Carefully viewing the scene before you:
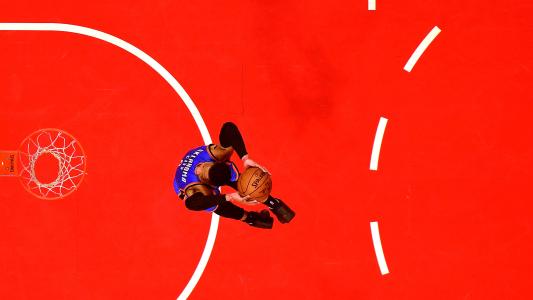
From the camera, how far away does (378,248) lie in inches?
306

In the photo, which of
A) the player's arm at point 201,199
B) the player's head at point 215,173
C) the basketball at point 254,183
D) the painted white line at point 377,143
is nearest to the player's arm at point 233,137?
the player's head at point 215,173

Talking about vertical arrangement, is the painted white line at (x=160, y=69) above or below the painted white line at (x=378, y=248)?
above

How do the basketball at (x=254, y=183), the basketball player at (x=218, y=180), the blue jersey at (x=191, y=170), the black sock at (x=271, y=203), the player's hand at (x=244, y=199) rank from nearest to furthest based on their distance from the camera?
the basketball at (x=254, y=183) < the player's hand at (x=244, y=199) < the basketball player at (x=218, y=180) < the blue jersey at (x=191, y=170) < the black sock at (x=271, y=203)

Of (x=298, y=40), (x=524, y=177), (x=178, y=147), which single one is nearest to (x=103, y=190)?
(x=178, y=147)

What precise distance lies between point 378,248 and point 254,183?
10.6 ft

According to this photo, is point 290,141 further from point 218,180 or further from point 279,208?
point 218,180

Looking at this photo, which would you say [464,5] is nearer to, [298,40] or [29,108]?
[298,40]

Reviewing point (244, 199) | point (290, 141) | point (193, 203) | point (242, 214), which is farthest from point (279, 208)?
point (290, 141)

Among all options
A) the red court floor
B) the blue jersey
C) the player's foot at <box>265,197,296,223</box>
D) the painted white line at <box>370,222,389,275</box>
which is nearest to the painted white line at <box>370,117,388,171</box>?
the red court floor

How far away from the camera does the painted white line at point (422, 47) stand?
25.5 feet

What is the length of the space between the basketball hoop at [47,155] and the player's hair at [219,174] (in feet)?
9.76

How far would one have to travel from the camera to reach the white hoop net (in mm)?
7695

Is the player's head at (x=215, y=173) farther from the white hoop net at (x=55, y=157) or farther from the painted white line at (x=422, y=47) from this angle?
the painted white line at (x=422, y=47)

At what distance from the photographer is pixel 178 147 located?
7707mm
